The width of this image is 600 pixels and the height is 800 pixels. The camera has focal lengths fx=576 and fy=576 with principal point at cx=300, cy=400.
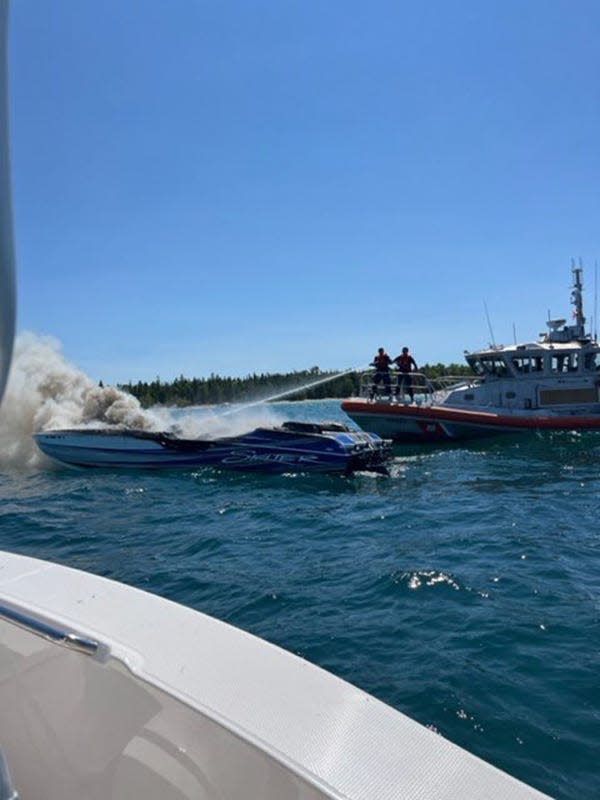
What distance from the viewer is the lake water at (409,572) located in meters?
3.59

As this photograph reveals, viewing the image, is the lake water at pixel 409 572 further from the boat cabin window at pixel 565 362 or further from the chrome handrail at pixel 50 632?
the boat cabin window at pixel 565 362

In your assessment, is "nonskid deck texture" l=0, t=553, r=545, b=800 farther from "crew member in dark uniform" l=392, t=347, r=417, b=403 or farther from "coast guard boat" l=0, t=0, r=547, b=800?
"crew member in dark uniform" l=392, t=347, r=417, b=403

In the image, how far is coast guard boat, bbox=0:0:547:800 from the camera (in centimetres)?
160

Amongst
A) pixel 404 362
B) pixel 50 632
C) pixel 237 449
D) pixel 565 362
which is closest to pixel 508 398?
pixel 565 362

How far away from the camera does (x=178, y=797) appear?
5.83 feet

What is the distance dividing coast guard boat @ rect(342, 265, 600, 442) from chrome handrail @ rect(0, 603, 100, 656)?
661 inches

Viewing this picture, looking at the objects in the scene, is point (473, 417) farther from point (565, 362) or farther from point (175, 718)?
point (175, 718)

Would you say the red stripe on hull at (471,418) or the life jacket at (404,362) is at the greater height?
the life jacket at (404,362)

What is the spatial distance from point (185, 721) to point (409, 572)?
15.3 feet

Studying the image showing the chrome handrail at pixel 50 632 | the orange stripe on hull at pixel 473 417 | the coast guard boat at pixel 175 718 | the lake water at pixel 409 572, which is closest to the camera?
the coast guard boat at pixel 175 718

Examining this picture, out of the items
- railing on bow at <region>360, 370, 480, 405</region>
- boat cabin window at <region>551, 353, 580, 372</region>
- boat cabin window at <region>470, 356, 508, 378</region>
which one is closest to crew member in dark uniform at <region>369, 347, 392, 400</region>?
railing on bow at <region>360, 370, 480, 405</region>

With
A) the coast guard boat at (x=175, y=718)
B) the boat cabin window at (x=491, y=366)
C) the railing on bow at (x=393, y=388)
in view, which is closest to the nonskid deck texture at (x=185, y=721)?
the coast guard boat at (x=175, y=718)

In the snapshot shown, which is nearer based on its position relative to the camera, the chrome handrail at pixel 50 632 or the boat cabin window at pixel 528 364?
the chrome handrail at pixel 50 632

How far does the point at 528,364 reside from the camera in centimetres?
2012
